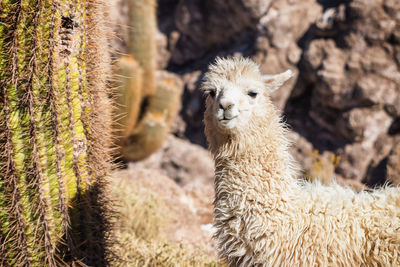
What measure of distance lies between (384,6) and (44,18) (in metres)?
6.48

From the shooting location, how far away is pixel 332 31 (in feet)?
25.0

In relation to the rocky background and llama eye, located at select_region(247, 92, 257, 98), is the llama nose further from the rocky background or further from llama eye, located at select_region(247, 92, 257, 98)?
the rocky background

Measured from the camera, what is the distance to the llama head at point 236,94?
2395mm

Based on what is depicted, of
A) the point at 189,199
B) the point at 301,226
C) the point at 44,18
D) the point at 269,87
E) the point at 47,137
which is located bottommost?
the point at 189,199

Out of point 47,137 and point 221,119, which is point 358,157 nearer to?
point 221,119

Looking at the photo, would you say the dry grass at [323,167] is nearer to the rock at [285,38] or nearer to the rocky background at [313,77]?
the rocky background at [313,77]

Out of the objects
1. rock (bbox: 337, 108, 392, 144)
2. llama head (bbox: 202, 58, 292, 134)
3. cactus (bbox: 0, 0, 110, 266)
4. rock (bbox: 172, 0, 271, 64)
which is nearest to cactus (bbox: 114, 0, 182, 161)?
rock (bbox: 172, 0, 271, 64)

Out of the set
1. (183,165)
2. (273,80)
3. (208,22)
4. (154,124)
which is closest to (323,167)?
(183,165)

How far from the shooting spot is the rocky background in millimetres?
7066

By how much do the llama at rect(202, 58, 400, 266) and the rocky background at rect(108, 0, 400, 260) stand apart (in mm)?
3468

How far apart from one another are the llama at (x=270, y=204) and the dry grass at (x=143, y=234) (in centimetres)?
119

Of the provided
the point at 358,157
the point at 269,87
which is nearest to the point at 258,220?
the point at 269,87

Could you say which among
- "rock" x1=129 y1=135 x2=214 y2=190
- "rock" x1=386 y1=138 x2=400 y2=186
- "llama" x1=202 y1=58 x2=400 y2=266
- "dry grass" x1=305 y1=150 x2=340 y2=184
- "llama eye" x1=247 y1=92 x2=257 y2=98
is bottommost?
"rock" x1=129 y1=135 x2=214 y2=190

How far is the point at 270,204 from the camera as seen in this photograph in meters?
2.35
